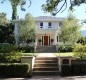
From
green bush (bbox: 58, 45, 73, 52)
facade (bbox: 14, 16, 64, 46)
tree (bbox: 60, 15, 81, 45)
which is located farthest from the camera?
facade (bbox: 14, 16, 64, 46)

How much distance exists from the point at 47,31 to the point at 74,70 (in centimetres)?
3450

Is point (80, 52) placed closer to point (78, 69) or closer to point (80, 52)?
point (80, 52)

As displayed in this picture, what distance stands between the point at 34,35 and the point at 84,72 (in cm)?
3183

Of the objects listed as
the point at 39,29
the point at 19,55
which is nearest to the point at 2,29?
the point at 39,29

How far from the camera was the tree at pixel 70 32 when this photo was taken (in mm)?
45719

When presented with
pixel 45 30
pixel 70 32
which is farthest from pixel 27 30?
pixel 70 32

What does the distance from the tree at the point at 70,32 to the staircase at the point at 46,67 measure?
1007 inches

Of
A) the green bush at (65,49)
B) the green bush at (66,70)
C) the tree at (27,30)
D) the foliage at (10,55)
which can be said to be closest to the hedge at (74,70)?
the green bush at (66,70)

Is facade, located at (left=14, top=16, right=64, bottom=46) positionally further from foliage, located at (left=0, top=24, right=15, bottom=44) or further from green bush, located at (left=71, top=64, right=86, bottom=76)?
green bush, located at (left=71, top=64, right=86, bottom=76)

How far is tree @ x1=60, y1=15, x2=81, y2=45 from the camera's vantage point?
1800 inches

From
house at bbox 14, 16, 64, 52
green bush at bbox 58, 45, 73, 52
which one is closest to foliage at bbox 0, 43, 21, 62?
green bush at bbox 58, 45, 73, 52

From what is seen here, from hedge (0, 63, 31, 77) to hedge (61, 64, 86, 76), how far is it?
2.32m

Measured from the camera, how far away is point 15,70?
55.9ft

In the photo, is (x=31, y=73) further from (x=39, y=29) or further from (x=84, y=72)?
(x=39, y=29)
